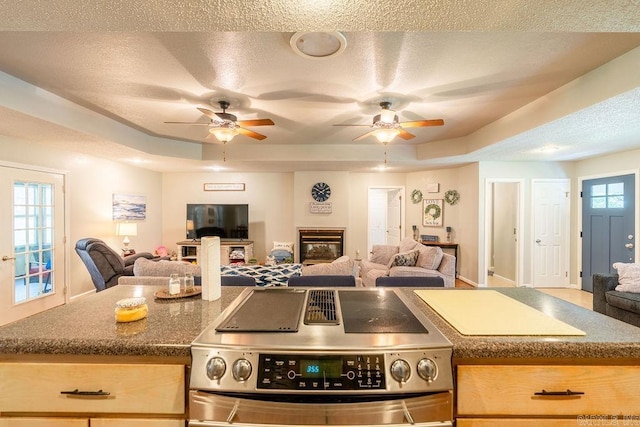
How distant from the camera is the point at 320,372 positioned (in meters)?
0.96

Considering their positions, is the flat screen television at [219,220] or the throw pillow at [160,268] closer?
the throw pillow at [160,268]

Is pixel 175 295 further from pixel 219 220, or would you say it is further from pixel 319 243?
pixel 219 220

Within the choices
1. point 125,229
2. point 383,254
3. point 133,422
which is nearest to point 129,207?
point 125,229

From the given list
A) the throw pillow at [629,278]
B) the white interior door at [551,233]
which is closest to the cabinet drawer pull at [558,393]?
the throw pillow at [629,278]

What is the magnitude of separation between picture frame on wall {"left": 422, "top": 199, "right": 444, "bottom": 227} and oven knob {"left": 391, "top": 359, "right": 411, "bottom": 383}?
558 centimetres

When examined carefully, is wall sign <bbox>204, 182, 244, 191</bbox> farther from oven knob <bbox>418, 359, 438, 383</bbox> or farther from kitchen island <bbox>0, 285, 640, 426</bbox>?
oven knob <bbox>418, 359, 438, 383</bbox>

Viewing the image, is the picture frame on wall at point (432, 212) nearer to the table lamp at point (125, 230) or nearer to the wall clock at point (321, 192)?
the wall clock at point (321, 192)

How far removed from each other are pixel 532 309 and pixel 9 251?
532 centimetres

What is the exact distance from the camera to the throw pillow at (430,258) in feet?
13.8

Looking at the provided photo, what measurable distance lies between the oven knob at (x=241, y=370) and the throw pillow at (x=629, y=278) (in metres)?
4.14

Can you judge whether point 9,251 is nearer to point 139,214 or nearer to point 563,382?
point 139,214

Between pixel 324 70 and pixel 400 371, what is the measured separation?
7.33ft

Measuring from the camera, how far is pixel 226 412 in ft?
3.13

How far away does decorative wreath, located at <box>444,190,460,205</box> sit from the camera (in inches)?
225
